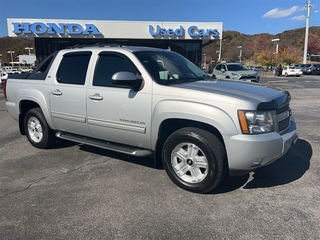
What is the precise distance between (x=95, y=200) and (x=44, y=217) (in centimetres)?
61

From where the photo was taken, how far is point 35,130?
18.2ft

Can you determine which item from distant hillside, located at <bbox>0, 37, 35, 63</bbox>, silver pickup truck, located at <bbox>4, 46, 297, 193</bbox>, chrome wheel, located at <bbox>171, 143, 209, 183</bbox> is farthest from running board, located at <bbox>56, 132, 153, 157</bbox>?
distant hillside, located at <bbox>0, 37, 35, 63</bbox>

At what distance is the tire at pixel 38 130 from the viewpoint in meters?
5.29

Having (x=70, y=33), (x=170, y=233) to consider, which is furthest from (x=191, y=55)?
(x=170, y=233)

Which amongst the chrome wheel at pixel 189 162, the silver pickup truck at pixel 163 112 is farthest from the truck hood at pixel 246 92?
the chrome wheel at pixel 189 162

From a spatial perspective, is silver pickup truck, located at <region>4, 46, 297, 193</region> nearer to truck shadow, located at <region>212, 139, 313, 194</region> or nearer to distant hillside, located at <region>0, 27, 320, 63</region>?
truck shadow, located at <region>212, 139, 313, 194</region>

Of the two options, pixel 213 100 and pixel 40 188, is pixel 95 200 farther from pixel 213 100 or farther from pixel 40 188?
pixel 213 100

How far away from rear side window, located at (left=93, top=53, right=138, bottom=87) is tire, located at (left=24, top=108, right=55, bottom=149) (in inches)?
63.3

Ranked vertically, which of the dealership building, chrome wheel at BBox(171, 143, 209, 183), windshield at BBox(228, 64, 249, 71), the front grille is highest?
the dealership building

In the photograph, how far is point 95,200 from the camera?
137 inches

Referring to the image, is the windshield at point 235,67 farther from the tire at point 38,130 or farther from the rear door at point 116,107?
the rear door at point 116,107

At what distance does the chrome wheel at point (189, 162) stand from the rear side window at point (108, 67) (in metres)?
1.43

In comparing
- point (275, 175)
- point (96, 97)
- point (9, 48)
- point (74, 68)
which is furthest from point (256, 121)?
point (9, 48)

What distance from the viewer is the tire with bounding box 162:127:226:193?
3385 millimetres
